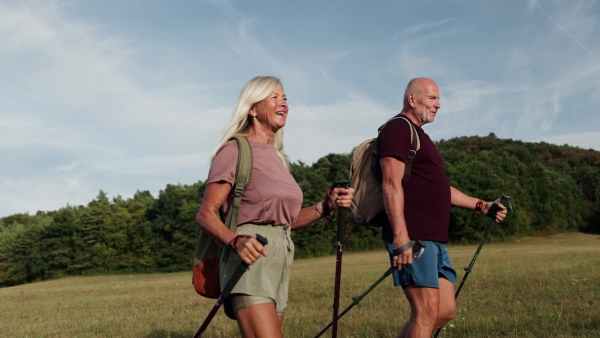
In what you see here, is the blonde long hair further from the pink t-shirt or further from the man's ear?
the man's ear

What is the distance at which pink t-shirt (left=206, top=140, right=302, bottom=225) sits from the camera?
3.91 meters

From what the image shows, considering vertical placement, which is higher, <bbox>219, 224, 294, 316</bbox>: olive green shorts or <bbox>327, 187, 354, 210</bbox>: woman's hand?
<bbox>327, 187, 354, 210</bbox>: woman's hand

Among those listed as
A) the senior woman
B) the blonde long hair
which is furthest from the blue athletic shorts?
the blonde long hair

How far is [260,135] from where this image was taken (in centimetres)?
430

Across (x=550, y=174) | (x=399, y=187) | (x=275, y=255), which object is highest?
(x=550, y=174)

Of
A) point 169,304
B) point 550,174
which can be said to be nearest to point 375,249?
point 550,174

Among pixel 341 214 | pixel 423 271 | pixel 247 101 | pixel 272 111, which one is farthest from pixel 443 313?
pixel 247 101

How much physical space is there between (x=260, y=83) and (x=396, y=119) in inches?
52.2

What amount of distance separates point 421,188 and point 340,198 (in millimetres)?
865

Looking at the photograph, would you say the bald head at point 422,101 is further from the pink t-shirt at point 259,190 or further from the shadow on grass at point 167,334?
the shadow on grass at point 167,334

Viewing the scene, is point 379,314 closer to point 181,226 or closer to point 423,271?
point 423,271

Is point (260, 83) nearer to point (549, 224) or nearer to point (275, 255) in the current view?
point (275, 255)

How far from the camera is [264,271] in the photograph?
12.5 feet

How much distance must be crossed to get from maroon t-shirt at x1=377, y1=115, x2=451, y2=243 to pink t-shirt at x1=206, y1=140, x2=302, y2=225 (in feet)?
3.76
